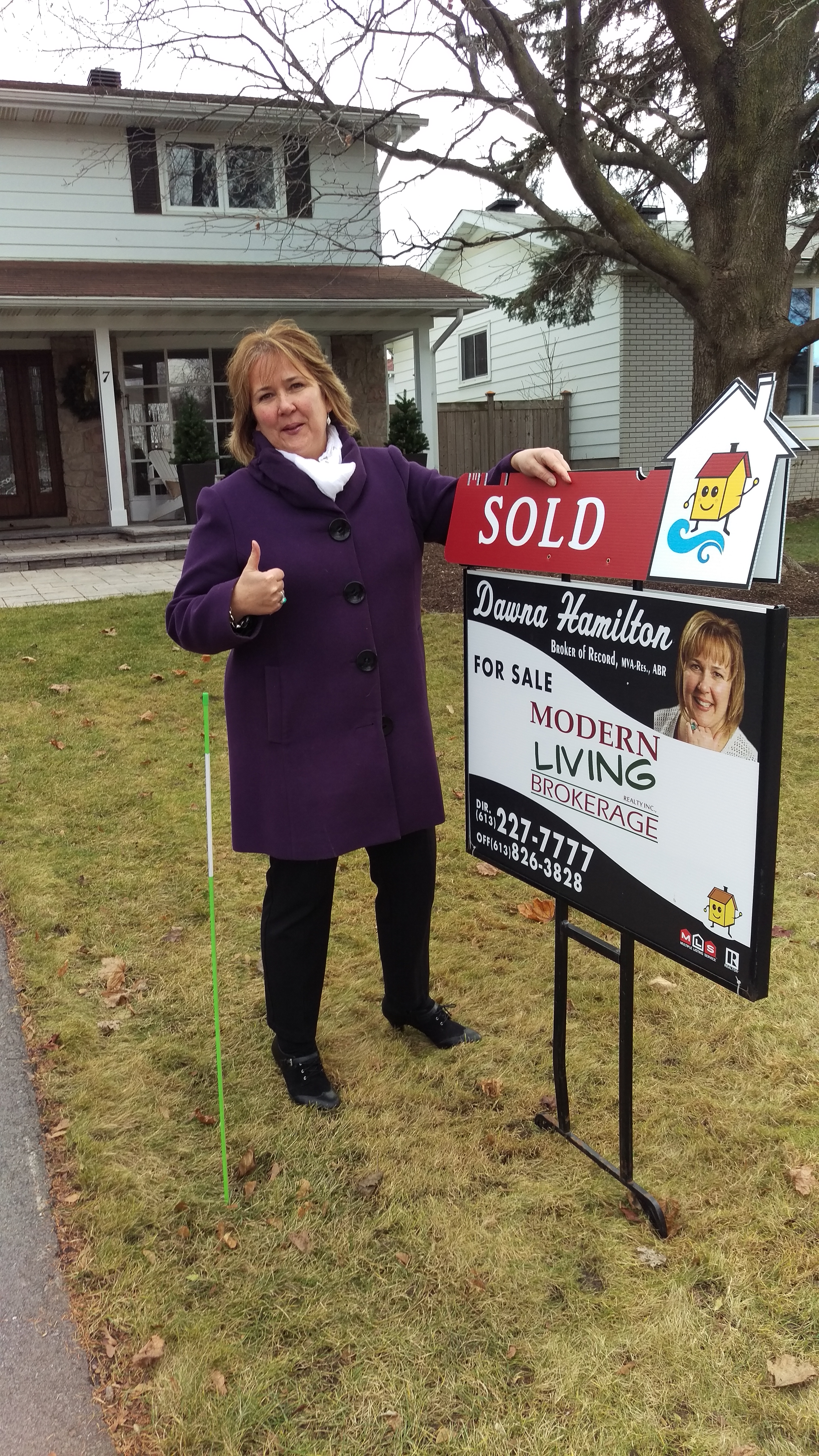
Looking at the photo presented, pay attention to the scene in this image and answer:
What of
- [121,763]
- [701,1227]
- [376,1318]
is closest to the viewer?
[376,1318]

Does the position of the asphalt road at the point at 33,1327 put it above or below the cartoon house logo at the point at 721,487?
below

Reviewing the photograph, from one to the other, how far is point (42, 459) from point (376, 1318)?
15.3 meters

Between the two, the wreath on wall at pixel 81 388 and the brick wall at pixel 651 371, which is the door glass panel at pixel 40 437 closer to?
the wreath on wall at pixel 81 388

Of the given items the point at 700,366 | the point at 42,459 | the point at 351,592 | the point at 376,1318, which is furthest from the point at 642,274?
the point at 376,1318

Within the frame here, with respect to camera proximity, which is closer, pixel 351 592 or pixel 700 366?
pixel 351 592

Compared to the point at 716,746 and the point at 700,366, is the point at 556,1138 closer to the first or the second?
the point at 716,746

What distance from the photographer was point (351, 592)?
2.53 meters

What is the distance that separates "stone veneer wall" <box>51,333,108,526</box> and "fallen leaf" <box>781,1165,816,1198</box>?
47.5 ft

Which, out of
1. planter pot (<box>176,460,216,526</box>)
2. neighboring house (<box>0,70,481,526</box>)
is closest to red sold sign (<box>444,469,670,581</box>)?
planter pot (<box>176,460,216,526</box>)

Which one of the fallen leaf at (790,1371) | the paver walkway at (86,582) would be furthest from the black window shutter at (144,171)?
the fallen leaf at (790,1371)

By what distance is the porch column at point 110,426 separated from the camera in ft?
44.5

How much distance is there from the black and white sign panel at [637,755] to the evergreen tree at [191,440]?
1174 cm

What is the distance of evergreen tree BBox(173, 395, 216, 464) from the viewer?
44.3 ft

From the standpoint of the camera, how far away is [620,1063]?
2.47 m
